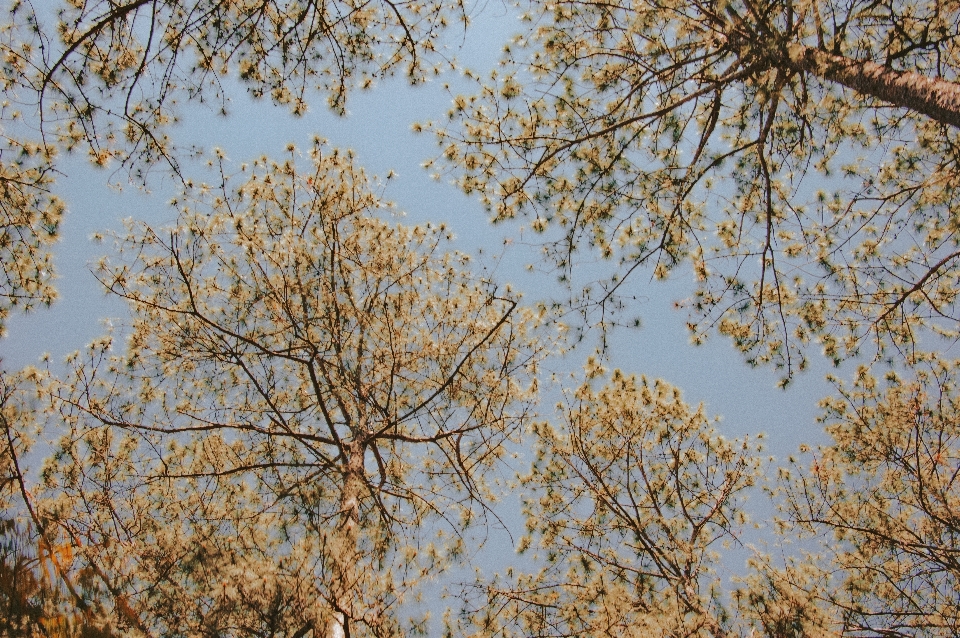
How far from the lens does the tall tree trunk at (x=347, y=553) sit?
2.63 metres

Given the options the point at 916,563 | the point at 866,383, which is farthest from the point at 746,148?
the point at 916,563

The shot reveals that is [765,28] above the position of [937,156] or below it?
below

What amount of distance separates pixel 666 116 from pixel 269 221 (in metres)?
3.67

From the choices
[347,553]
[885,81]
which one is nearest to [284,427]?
[347,553]

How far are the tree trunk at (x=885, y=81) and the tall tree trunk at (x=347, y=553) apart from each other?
3.56m

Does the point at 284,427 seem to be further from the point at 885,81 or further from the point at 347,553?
the point at 885,81

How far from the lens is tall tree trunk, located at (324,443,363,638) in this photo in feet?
8.63

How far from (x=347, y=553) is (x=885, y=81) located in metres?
4.09

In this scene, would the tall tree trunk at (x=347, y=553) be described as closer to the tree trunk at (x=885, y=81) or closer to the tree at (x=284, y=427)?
the tree at (x=284, y=427)

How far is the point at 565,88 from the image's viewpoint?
4.32 metres

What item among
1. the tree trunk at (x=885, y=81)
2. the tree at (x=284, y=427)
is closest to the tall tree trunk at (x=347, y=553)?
the tree at (x=284, y=427)

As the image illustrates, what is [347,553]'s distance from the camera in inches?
110

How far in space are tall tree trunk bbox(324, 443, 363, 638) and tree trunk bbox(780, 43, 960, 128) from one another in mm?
3561

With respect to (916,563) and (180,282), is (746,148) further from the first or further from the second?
(180,282)
